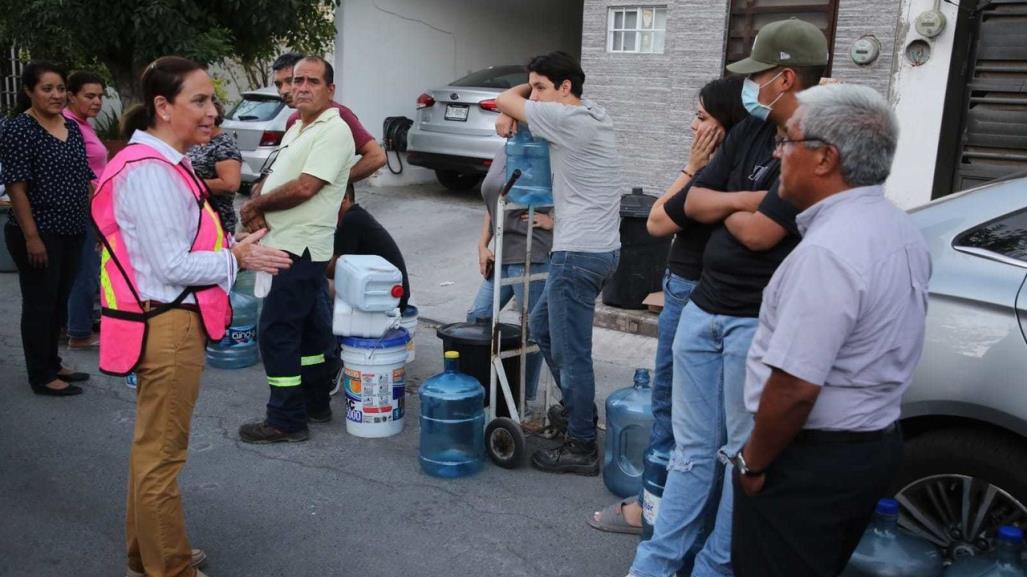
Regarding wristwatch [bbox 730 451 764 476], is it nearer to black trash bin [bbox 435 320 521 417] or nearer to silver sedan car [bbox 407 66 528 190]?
black trash bin [bbox 435 320 521 417]

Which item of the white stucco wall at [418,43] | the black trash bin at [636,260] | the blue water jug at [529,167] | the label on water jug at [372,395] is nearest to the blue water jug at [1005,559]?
the blue water jug at [529,167]

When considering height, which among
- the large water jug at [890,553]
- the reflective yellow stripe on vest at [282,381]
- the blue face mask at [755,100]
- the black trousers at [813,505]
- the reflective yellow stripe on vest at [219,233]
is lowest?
the reflective yellow stripe on vest at [282,381]

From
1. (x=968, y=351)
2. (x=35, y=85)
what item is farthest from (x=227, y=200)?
(x=968, y=351)

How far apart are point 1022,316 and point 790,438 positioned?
126 centimetres

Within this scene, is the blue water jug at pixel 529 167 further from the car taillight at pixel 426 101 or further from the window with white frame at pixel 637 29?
the car taillight at pixel 426 101

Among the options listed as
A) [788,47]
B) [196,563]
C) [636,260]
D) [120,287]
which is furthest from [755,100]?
[636,260]

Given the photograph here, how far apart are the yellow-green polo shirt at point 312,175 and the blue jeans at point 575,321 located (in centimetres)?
120

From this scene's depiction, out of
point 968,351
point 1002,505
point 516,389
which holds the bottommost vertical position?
point 516,389

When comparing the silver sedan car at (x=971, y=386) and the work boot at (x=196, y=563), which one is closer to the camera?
the silver sedan car at (x=971, y=386)

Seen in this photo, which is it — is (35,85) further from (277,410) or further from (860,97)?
(860,97)

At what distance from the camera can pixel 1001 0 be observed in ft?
22.8

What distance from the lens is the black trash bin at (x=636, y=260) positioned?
7.01 m

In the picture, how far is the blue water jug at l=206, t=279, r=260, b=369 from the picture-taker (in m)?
6.21

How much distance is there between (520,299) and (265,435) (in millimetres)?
1538
